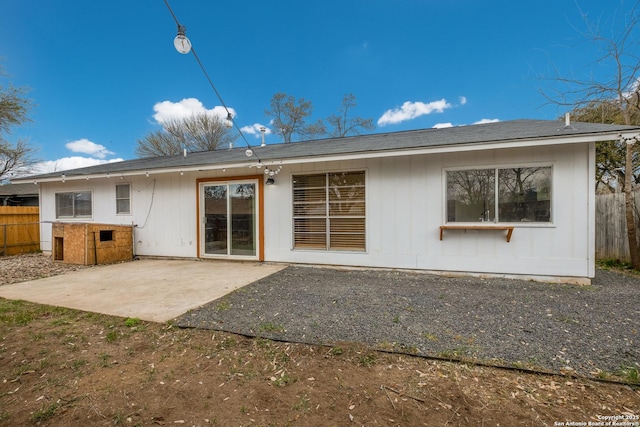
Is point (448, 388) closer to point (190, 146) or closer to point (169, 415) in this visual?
point (169, 415)

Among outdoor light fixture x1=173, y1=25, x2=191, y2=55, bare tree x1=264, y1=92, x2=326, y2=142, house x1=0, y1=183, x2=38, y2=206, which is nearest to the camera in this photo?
outdoor light fixture x1=173, y1=25, x2=191, y2=55

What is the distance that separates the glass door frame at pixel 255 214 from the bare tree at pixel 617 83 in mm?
6627

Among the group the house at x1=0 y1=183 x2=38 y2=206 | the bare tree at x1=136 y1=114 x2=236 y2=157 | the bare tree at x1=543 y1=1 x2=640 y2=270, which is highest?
the bare tree at x1=136 y1=114 x2=236 y2=157

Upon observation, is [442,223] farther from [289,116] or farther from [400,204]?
[289,116]

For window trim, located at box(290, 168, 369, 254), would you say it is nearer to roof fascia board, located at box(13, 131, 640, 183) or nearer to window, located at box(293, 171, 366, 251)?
window, located at box(293, 171, 366, 251)

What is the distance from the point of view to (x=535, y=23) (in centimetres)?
629

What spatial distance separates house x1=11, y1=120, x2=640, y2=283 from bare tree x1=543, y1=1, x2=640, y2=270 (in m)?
1.00

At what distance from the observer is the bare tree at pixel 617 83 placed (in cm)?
532

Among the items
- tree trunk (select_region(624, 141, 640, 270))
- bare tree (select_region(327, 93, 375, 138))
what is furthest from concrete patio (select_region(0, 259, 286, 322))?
bare tree (select_region(327, 93, 375, 138))

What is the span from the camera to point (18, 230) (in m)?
8.72

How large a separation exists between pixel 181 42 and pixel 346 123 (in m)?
14.0

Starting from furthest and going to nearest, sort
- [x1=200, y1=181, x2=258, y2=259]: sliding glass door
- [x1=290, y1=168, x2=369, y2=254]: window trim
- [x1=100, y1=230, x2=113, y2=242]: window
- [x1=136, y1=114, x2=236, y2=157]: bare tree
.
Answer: [x1=136, y1=114, x2=236, y2=157]: bare tree < [x1=100, y1=230, x2=113, y2=242]: window < [x1=200, y1=181, x2=258, y2=259]: sliding glass door < [x1=290, y1=168, x2=369, y2=254]: window trim

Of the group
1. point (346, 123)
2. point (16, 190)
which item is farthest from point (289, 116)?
point (16, 190)

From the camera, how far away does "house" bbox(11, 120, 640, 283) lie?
4582 millimetres
